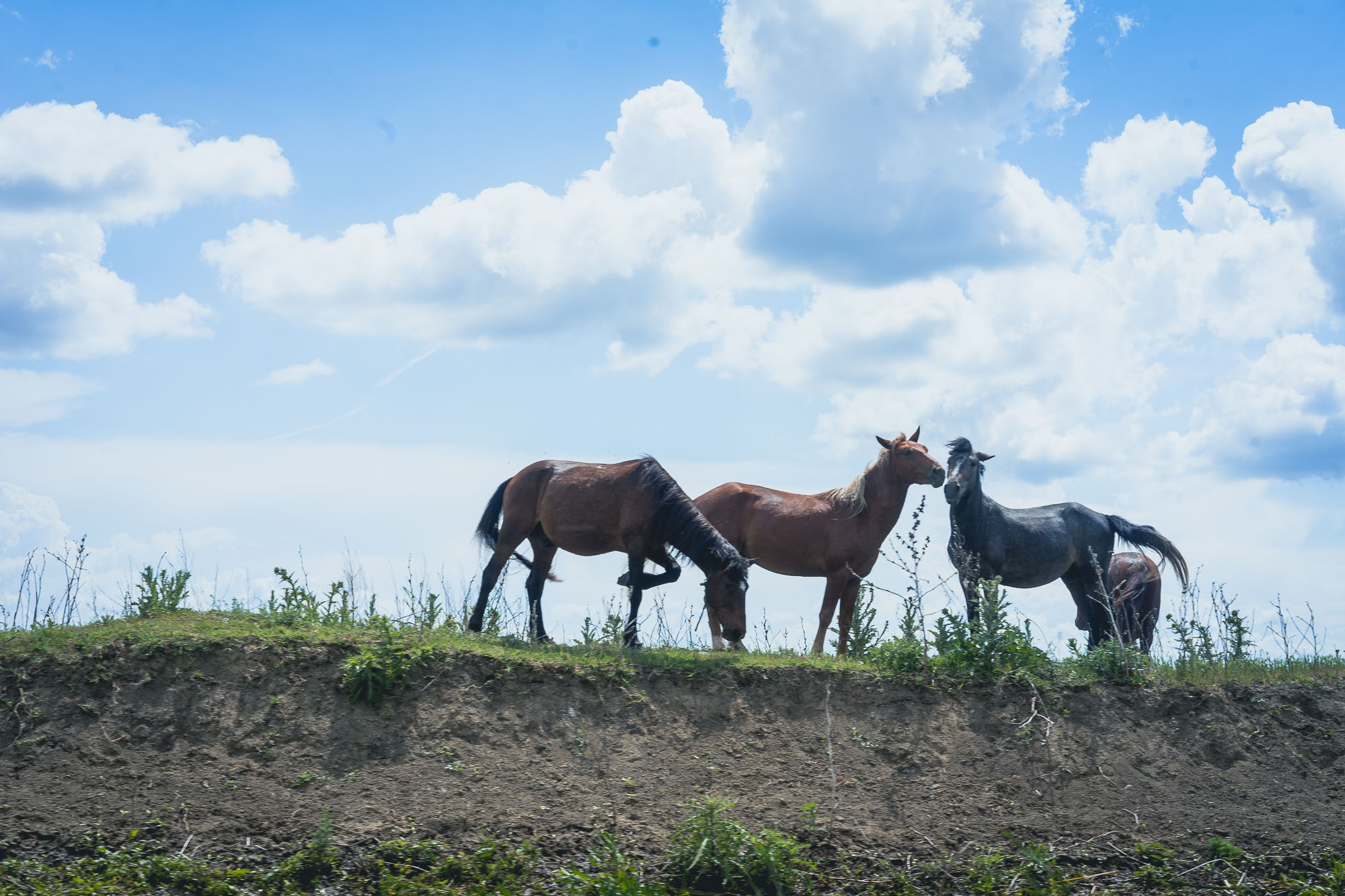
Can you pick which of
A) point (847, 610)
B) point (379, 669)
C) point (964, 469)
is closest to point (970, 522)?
point (964, 469)

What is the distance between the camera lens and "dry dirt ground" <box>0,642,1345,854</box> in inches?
284

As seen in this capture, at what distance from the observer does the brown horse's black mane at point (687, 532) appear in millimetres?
10461

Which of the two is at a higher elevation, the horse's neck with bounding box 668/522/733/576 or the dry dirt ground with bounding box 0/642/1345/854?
the horse's neck with bounding box 668/522/733/576

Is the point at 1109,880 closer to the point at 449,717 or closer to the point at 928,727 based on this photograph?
the point at 928,727

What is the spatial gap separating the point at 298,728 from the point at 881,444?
7.46 meters

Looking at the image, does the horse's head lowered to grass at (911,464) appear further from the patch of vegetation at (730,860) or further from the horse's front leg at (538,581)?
the patch of vegetation at (730,860)

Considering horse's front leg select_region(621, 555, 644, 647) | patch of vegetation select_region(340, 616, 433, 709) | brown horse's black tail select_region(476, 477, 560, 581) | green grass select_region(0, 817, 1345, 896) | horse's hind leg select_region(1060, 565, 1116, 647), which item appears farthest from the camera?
horse's hind leg select_region(1060, 565, 1116, 647)

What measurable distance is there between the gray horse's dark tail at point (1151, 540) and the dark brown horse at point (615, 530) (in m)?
5.83

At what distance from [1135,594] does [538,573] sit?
8.06m

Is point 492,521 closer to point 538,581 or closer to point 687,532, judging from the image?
point 538,581

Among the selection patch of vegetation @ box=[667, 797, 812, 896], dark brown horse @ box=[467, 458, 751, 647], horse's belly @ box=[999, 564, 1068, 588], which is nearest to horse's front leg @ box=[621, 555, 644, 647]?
dark brown horse @ box=[467, 458, 751, 647]

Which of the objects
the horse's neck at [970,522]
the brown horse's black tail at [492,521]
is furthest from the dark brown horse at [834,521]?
the brown horse's black tail at [492,521]

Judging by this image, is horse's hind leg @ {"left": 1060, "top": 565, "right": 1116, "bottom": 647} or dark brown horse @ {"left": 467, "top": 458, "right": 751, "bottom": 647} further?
horse's hind leg @ {"left": 1060, "top": 565, "right": 1116, "bottom": 647}

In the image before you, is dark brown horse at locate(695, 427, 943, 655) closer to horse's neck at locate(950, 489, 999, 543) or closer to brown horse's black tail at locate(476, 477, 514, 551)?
horse's neck at locate(950, 489, 999, 543)
